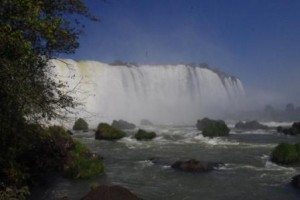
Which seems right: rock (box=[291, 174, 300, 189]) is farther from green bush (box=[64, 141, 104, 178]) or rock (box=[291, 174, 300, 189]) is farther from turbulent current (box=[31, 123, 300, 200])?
green bush (box=[64, 141, 104, 178])

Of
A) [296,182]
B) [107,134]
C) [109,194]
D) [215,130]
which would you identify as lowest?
[296,182]

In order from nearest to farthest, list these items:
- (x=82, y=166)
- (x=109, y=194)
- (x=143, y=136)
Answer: (x=109, y=194) < (x=82, y=166) < (x=143, y=136)

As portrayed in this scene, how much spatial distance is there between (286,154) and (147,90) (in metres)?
56.9

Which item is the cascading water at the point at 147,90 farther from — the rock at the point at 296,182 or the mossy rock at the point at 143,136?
the rock at the point at 296,182

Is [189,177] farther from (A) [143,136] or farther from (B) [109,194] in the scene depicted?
(A) [143,136]

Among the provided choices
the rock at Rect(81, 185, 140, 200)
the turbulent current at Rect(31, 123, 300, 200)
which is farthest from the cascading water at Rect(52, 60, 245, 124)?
the rock at Rect(81, 185, 140, 200)

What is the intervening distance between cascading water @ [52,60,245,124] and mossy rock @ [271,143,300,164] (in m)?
43.0

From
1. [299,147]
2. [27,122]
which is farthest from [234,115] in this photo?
[27,122]

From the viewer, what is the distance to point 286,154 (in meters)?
23.1

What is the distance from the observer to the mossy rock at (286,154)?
22.9 metres

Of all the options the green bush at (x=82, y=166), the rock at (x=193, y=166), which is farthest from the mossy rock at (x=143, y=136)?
the green bush at (x=82, y=166)

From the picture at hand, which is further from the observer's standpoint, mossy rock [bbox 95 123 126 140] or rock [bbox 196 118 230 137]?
rock [bbox 196 118 230 137]

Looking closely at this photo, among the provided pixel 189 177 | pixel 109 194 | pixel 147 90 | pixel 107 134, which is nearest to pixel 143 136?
pixel 107 134

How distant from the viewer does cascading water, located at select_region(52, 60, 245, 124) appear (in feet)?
238
